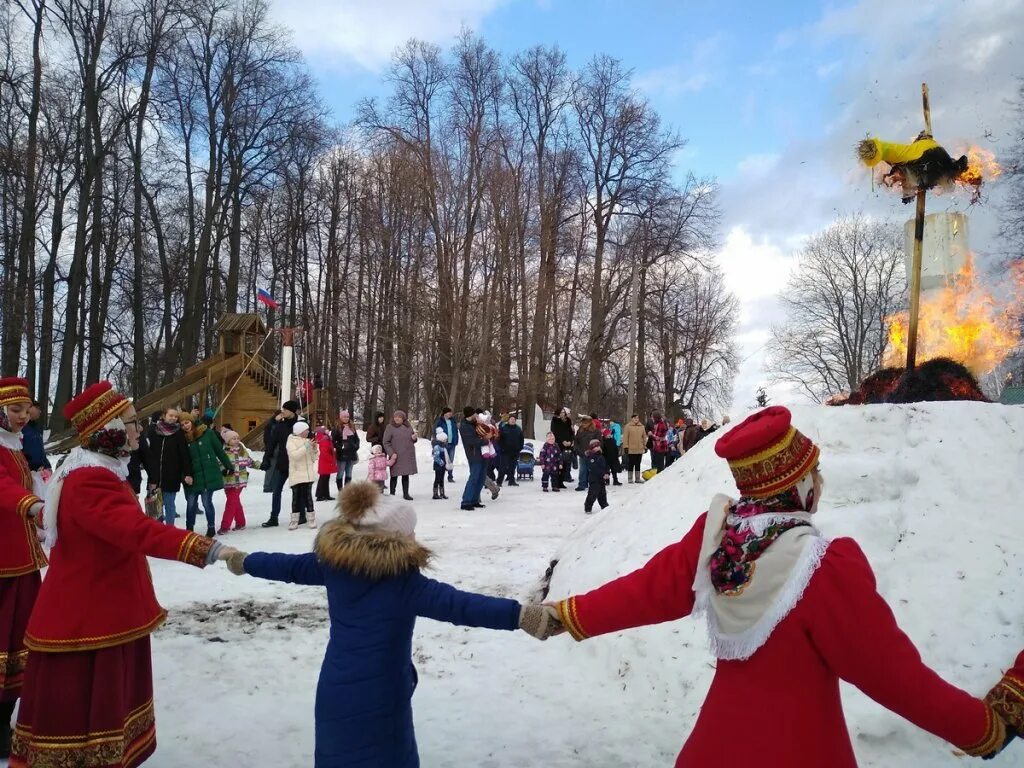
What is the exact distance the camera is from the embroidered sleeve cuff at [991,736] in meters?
1.94

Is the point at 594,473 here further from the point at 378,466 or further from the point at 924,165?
the point at 924,165

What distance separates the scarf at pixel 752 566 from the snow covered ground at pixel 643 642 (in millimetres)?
2518

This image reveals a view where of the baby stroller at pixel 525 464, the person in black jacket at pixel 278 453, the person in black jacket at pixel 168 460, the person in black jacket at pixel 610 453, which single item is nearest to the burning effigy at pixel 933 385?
the person in black jacket at pixel 278 453

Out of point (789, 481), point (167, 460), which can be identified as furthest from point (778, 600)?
point (167, 460)

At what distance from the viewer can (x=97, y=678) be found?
10.9ft

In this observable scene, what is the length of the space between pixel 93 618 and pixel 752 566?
116 inches

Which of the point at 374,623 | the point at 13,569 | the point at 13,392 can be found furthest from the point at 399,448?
the point at 374,623

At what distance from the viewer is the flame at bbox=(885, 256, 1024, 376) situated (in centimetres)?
1069

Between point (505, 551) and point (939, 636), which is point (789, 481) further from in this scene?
point (505, 551)

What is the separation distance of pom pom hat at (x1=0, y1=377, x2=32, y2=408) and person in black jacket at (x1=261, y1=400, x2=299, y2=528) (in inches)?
295

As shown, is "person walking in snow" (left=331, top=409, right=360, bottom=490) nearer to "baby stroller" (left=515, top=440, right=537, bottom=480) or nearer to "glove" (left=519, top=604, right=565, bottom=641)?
"baby stroller" (left=515, top=440, right=537, bottom=480)

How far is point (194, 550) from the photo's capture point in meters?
3.37

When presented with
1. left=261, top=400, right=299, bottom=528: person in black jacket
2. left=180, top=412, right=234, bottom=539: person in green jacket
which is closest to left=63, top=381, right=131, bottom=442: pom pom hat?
left=180, top=412, right=234, bottom=539: person in green jacket

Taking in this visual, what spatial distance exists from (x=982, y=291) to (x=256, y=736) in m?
11.5
